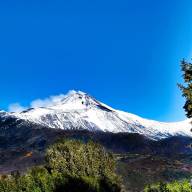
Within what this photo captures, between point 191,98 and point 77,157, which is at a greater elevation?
point 77,157

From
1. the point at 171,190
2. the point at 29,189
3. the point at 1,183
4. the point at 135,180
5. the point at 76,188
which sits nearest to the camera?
the point at 171,190

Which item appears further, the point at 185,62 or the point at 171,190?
the point at 171,190

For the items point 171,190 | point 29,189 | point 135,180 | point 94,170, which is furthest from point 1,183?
point 135,180

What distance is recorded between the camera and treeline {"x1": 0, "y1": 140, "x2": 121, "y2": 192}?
9925 centimetres

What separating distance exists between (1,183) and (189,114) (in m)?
90.3

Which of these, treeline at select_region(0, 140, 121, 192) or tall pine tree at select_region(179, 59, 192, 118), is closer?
tall pine tree at select_region(179, 59, 192, 118)

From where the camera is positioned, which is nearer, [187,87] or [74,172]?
[187,87]

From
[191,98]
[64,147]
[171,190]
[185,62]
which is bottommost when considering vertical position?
[171,190]

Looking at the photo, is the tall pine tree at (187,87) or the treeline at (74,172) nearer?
the tall pine tree at (187,87)

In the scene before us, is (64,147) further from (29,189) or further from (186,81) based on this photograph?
(186,81)

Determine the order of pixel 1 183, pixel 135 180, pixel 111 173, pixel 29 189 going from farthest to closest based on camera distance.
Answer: pixel 135 180 < pixel 1 183 < pixel 29 189 < pixel 111 173

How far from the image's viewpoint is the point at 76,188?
9519cm

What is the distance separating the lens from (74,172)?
341 feet

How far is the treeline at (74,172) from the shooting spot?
99.2m
